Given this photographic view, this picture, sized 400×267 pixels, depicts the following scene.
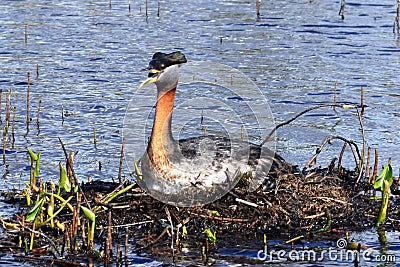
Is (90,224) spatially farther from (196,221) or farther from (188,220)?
(196,221)

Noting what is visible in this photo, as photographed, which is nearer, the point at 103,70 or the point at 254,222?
the point at 254,222

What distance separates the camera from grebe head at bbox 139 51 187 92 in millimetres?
8469

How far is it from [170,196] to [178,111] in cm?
531

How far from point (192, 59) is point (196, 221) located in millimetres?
8577

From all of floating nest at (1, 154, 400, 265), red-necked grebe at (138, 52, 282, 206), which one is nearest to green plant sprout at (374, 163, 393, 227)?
floating nest at (1, 154, 400, 265)

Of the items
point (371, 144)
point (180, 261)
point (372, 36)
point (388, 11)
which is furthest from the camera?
point (388, 11)

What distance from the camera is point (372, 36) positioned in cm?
1888

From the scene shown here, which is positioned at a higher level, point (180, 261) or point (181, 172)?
point (181, 172)

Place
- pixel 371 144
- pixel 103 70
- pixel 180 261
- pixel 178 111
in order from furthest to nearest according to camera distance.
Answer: pixel 103 70, pixel 178 111, pixel 371 144, pixel 180 261

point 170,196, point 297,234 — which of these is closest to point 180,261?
point 170,196

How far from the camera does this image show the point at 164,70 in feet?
27.9

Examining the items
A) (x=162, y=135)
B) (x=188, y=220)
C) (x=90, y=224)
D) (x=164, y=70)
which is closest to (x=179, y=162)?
(x=162, y=135)

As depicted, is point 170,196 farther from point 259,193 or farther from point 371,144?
point 371,144

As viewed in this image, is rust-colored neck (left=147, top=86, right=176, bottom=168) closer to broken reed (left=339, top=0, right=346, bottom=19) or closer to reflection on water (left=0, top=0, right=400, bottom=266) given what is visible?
reflection on water (left=0, top=0, right=400, bottom=266)
